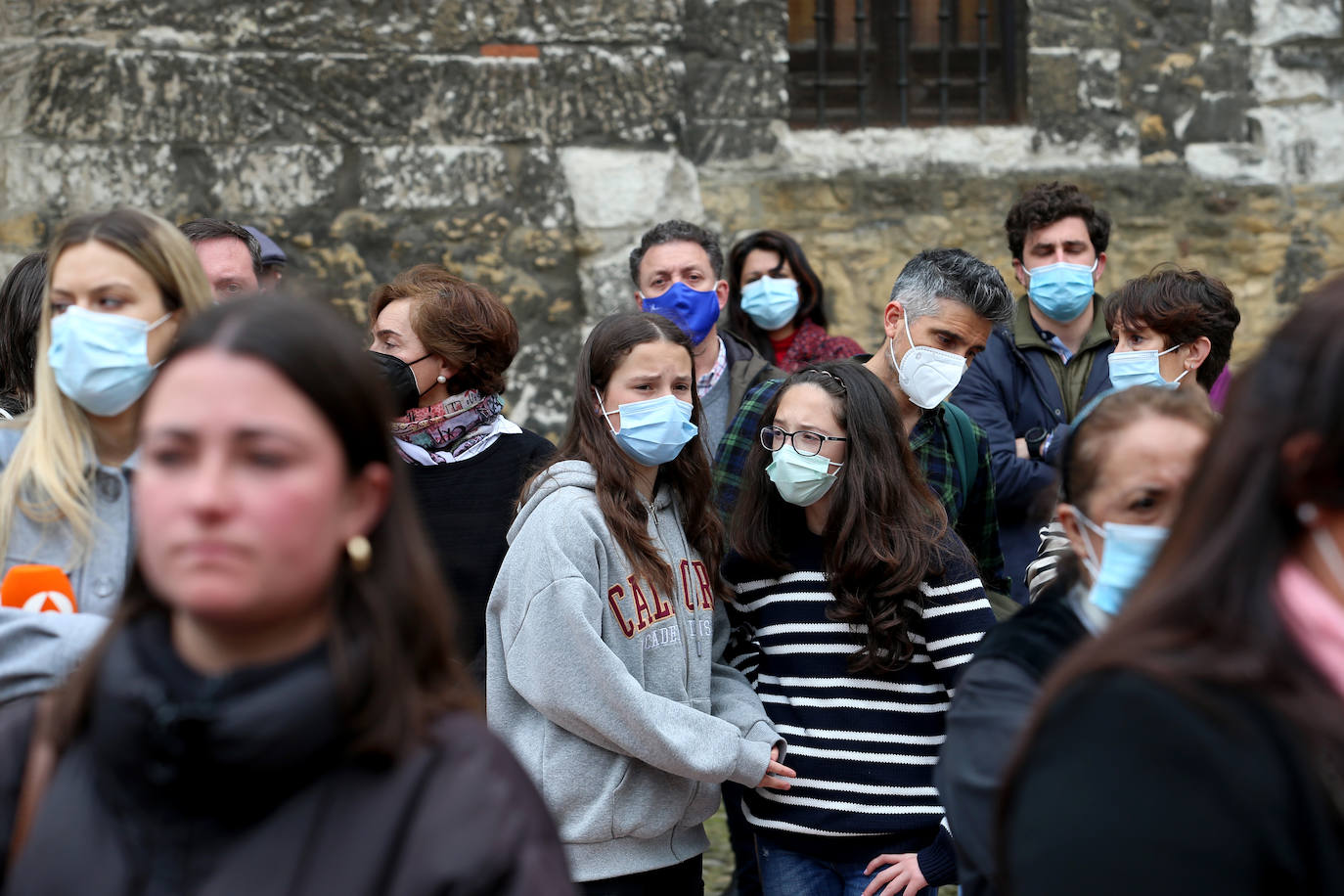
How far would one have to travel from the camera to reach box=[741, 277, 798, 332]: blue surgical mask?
177 inches

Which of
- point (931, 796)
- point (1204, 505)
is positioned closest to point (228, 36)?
point (931, 796)

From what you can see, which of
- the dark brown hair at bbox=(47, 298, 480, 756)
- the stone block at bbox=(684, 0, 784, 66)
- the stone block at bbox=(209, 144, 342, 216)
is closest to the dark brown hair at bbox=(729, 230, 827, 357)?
the stone block at bbox=(684, 0, 784, 66)

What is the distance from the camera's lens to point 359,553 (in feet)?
4.65

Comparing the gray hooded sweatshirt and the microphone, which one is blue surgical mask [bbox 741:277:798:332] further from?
the microphone

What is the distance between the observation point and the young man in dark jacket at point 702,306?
13.3 ft

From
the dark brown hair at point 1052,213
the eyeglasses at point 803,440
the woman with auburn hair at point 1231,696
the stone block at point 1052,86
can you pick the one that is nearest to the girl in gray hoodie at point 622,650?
the eyeglasses at point 803,440

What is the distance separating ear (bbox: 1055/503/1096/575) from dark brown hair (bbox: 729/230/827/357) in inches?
103

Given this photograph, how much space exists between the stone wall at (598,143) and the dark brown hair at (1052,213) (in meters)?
1.40

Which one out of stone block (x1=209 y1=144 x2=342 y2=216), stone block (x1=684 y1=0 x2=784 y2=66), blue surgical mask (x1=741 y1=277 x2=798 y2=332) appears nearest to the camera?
blue surgical mask (x1=741 y1=277 x2=798 y2=332)

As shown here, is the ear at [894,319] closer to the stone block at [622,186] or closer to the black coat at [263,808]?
the stone block at [622,186]

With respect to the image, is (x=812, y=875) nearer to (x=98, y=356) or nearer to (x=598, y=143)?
(x=98, y=356)

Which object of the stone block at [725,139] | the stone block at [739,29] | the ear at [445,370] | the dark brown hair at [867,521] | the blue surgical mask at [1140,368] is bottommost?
the dark brown hair at [867,521]

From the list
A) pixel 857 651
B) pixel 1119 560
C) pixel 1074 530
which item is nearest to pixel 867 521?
pixel 857 651

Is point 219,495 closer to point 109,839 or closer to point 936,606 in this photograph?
point 109,839
